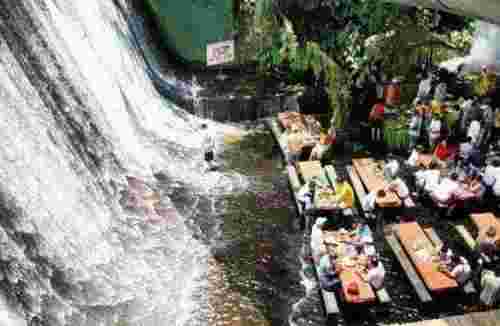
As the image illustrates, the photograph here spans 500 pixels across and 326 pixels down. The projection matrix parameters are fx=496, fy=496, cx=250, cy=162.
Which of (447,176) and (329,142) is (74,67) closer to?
(329,142)

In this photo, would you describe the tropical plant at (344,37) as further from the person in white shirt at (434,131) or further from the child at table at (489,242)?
the child at table at (489,242)

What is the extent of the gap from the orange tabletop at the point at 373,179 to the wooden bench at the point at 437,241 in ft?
3.14

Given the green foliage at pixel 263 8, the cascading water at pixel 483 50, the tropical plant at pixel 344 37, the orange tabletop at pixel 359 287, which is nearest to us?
the orange tabletop at pixel 359 287

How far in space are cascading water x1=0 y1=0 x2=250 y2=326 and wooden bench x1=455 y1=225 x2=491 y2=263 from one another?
5347 mm

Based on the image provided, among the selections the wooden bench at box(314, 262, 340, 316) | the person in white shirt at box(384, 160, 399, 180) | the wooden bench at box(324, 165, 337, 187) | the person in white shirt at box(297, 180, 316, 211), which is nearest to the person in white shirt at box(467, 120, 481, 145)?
the person in white shirt at box(384, 160, 399, 180)

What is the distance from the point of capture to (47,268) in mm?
8023

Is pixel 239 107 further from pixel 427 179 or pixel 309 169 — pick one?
pixel 427 179

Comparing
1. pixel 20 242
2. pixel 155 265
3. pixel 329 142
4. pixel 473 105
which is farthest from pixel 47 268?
pixel 473 105

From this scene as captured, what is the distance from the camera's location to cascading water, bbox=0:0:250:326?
→ 26.0 ft

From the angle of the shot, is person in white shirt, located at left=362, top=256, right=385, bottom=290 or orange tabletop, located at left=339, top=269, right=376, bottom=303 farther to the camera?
person in white shirt, located at left=362, top=256, right=385, bottom=290

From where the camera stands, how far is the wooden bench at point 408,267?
924cm

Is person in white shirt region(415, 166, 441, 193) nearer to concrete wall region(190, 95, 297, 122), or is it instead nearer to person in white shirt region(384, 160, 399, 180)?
person in white shirt region(384, 160, 399, 180)

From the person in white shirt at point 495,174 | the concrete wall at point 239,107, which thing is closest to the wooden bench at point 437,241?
the person in white shirt at point 495,174

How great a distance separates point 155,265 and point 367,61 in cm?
900
